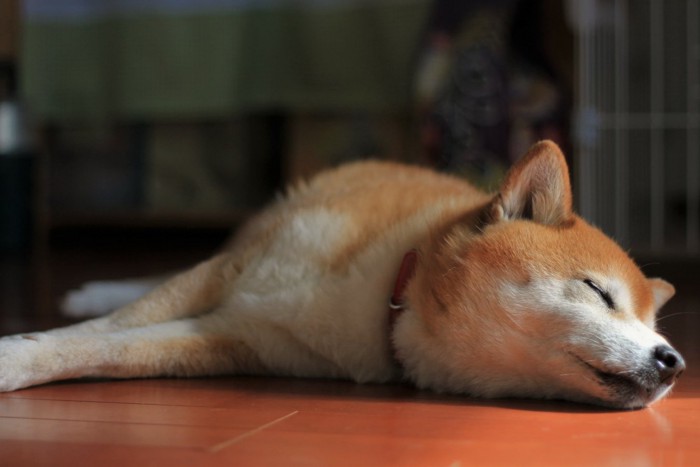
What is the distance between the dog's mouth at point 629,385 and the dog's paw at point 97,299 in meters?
1.20

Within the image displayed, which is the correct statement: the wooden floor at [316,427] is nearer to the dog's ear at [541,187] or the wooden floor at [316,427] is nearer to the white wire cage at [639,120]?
the dog's ear at [541,187]

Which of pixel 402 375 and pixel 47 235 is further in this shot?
pixel 47 235

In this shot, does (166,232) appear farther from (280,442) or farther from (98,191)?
(280,442)

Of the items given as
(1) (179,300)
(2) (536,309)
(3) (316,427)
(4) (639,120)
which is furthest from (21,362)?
(4) (639,120)

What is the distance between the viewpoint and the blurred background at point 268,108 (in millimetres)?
3180

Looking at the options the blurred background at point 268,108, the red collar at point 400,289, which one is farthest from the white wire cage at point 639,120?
the red collar at point 400,289

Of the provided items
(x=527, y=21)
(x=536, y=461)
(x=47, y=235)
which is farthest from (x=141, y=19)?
(x=536, y=461)

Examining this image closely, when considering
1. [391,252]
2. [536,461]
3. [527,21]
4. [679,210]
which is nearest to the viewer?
[536,461]

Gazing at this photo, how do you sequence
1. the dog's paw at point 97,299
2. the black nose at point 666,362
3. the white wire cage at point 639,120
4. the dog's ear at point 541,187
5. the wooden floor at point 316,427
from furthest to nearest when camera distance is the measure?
the white wire cage at point 639,120
the dog's paw at point 97,299
the dog's ear at point 541,187
the black nose at point 666,362
the wooden floor at point 316,427

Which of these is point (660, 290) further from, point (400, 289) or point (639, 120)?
point (639, 120)

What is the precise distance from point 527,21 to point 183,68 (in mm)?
1369

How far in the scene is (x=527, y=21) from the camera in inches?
131

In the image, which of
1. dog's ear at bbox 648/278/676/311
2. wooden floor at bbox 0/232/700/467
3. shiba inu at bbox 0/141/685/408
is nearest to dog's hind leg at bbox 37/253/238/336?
shiba inu at bbox 0/141/685/408

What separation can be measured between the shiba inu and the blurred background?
144 centimetres
